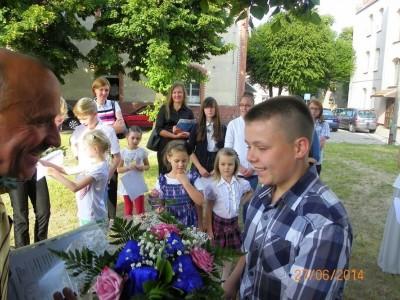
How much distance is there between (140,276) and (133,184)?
157 inches

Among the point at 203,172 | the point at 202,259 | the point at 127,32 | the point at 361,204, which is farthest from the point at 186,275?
the point at 127,32

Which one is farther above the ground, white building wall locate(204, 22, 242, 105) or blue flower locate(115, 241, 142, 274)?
white building wall locate(204, 22, 242, 105)

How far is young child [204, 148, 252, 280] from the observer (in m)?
3.96

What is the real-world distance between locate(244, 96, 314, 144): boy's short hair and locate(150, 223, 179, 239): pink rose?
63cm

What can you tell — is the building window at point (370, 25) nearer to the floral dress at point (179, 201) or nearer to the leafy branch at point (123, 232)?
the floral dress at point (179, 201)

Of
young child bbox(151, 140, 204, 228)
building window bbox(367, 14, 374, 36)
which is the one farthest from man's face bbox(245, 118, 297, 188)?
building window bbox(367, 14, 374, 36)

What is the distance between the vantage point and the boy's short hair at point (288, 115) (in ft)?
5.72

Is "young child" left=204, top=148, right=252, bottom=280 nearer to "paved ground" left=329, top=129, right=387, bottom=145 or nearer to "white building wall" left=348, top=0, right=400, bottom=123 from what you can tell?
"paved ground" left=329, top=129, right=387, bottom=145

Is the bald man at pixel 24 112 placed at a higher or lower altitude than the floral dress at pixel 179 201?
higher

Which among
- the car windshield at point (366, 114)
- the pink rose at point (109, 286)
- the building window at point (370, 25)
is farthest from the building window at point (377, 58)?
the pink rose at point (109, 286)

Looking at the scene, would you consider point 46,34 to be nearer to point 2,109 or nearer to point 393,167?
point 393,167

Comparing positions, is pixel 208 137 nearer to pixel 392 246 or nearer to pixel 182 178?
pixel 182 178

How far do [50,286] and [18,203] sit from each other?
301 centimetres

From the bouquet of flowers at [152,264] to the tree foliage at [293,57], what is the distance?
36.7 meters
